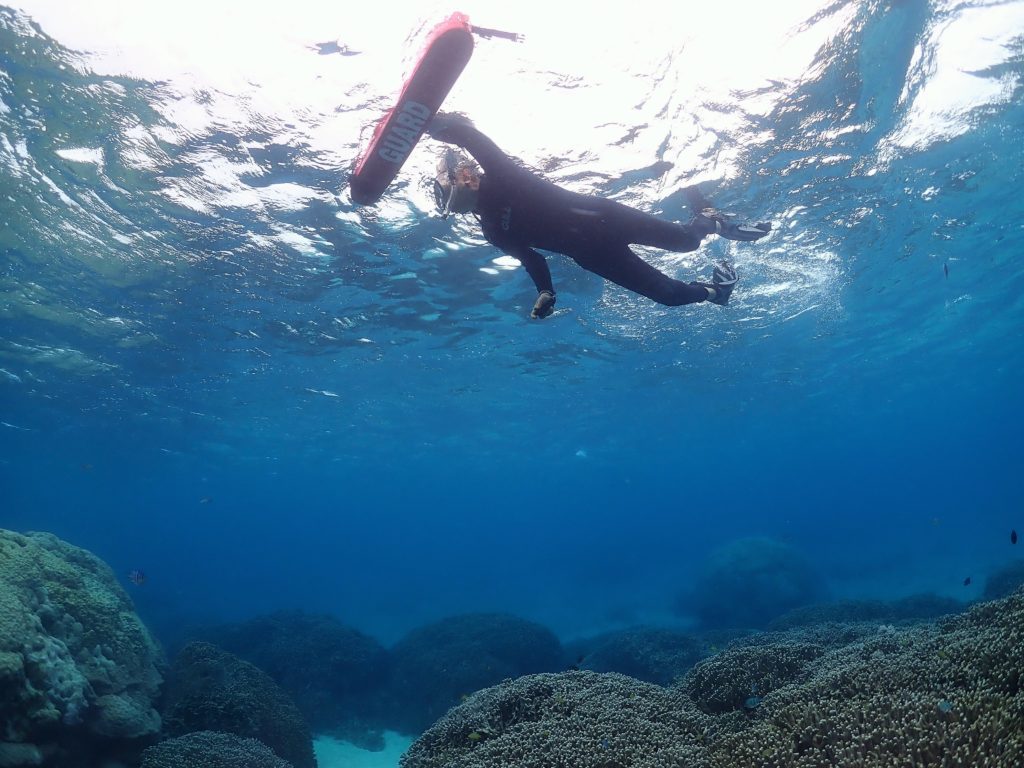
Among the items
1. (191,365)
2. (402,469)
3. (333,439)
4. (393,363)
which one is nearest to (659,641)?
(393,363)

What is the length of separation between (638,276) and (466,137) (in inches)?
114

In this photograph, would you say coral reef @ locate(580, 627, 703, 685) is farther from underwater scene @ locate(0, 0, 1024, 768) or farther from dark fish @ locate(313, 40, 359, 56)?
dark fish @ locate(313, 40, 359, 56)

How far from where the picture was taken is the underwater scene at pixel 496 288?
6.22 m

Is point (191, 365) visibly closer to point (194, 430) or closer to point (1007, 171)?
point (194, 430)

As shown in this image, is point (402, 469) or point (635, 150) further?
point (402, 469)

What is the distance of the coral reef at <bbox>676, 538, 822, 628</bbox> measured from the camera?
2655 cm

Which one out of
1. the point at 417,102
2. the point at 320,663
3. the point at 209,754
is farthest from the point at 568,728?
the point at 320,663

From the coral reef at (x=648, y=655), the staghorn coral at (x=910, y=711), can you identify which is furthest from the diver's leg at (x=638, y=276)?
the coral reef at (x=648, y=655)

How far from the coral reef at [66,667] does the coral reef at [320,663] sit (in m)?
6.75

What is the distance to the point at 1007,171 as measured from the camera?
1666cm

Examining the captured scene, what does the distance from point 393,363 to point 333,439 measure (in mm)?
18635

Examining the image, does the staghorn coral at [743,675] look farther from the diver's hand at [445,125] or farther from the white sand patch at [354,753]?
the white sand patch at [354,753]

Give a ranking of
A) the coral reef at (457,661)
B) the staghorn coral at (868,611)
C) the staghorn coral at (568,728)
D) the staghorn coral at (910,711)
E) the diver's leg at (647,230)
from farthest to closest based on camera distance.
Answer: the coral reef at (457,661) → the staghorn coral at (868,611) → the diver's leg at (647,230) → the staghorn coral at (568,728) → the staghorn coral at (910,711)

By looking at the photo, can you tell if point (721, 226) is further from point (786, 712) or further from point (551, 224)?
point (786, 712)
